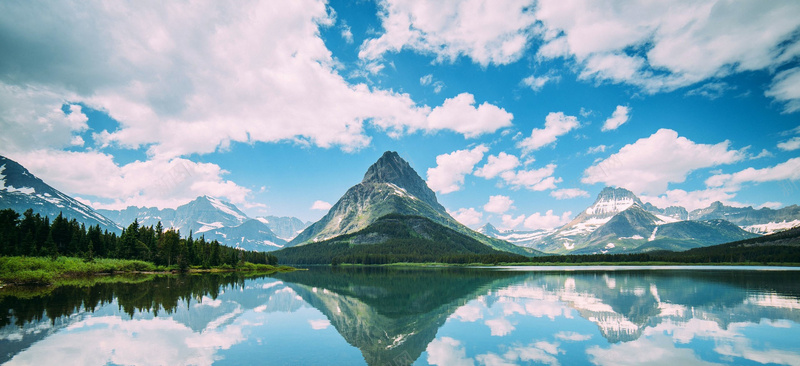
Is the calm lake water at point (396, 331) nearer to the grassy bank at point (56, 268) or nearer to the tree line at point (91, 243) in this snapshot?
the grassy bank at point (56, 268)

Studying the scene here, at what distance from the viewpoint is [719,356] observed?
24141mm

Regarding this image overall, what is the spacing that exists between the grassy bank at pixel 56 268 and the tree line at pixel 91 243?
513 cm

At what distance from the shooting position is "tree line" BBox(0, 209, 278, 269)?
86.2 metres

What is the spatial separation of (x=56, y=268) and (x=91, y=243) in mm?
26279

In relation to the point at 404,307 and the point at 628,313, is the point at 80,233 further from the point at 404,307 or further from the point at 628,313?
the point at 628,313

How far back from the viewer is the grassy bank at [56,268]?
6506 cm

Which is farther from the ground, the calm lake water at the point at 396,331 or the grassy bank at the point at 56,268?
the grassy bank at the point at 56,268

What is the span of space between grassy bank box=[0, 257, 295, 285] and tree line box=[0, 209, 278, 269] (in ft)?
16.8

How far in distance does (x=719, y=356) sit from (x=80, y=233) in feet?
450

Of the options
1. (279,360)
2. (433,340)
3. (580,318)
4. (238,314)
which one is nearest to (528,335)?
(433,340)

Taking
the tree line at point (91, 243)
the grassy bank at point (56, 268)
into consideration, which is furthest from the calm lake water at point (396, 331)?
the tree line at point (91, 243)

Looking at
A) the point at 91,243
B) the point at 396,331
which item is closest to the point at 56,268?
the point at 91,243

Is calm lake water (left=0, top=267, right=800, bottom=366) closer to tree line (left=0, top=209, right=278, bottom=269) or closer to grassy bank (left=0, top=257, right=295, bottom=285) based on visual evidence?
grassy bank (left=0, top=257, right=295, bottom=285)

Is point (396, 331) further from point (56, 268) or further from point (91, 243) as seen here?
point (91, 243)
